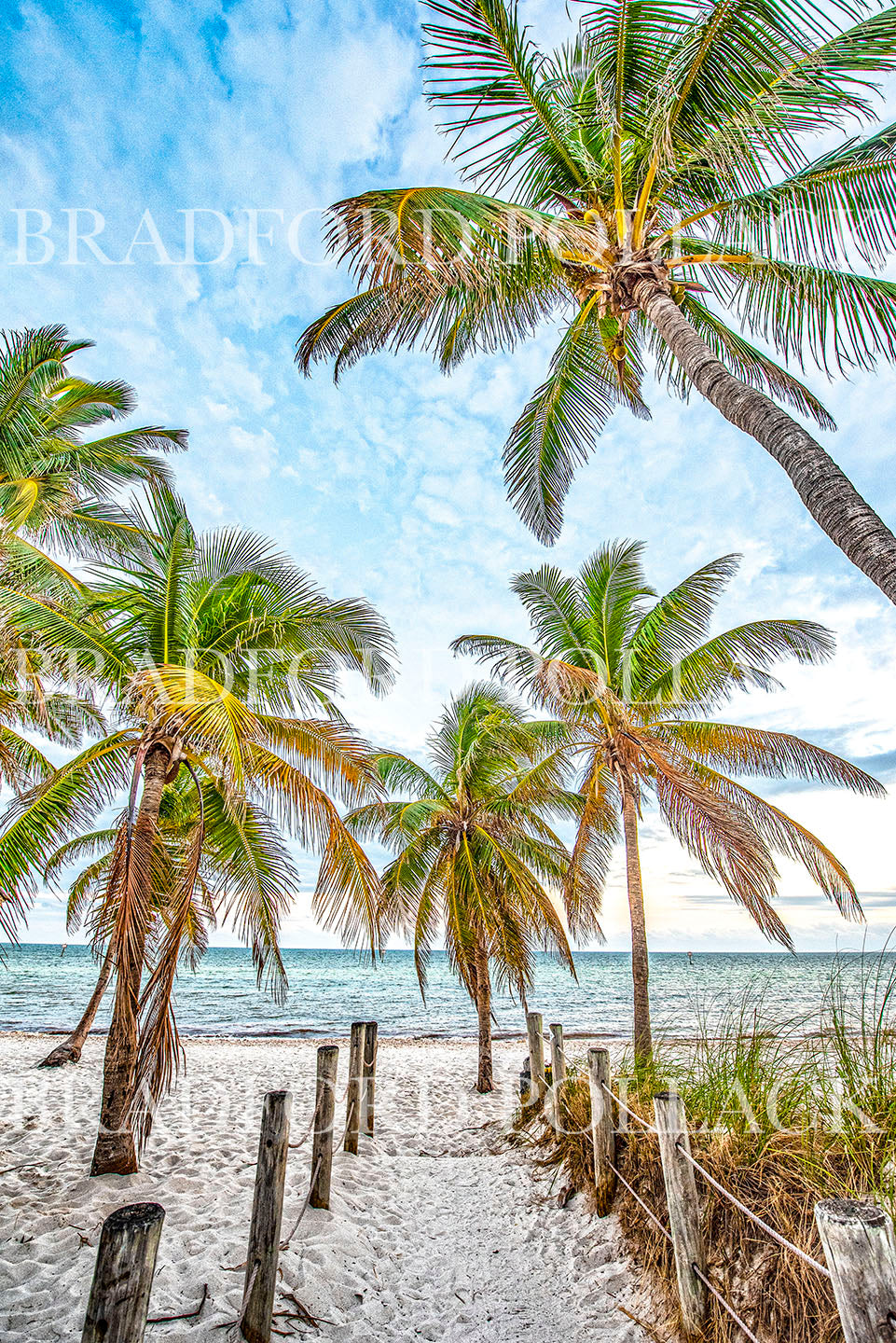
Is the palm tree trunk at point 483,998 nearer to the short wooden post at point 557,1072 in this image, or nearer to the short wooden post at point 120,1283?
the short wooden post at point 557,1072

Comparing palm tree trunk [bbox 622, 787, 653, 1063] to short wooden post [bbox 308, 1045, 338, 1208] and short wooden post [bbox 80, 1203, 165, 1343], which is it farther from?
short wooden post [bbox 80, 1203, 165, 1343]

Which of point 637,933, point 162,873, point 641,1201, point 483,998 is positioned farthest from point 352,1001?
point 641,1201

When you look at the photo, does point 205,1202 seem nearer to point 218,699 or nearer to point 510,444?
point 218,699

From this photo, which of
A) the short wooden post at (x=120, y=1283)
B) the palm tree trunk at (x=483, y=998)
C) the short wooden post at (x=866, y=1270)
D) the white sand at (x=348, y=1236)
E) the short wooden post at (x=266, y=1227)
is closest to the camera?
the short wooden post at (x=866, y=1270)

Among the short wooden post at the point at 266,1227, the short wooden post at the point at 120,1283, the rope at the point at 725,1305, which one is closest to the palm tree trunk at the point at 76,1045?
the short wooden post at the point at 266,1227

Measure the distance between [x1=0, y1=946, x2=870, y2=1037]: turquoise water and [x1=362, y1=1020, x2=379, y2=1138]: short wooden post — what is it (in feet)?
20.9

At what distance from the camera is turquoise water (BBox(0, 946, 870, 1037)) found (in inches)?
870

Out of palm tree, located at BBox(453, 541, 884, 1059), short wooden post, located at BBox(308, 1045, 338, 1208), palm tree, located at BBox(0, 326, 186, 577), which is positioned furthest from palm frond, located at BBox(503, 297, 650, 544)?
short wooden post, located at BBox(308, 1045, 338, 1208)

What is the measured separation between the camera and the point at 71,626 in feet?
21.0

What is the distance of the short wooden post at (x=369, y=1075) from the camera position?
7.73 meters

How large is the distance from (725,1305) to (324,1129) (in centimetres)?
351

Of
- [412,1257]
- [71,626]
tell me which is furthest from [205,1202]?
[71,626]

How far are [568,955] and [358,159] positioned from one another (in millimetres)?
11347

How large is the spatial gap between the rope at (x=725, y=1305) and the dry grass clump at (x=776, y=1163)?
0.18ft
